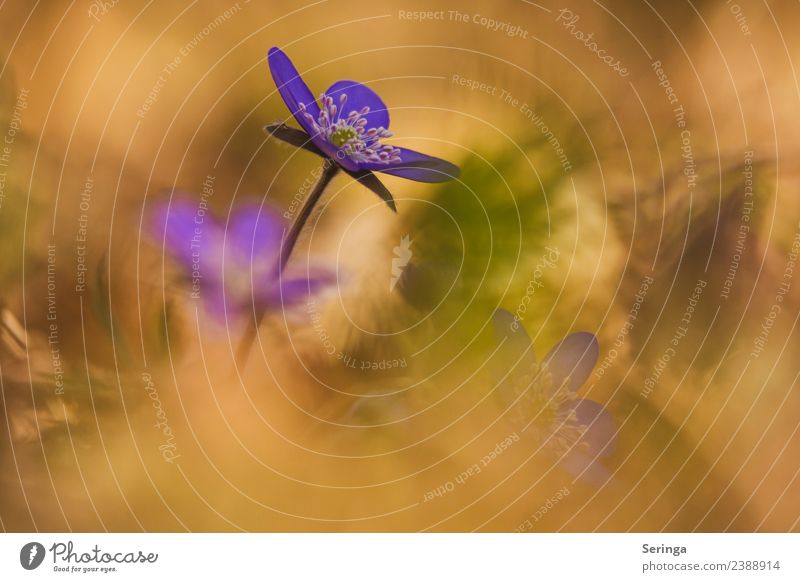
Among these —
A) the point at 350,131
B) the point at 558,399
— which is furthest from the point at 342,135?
the point at 558,399

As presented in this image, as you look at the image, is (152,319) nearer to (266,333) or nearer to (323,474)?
(266,333)

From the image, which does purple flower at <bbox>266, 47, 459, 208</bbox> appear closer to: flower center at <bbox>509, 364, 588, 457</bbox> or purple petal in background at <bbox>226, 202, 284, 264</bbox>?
purple petal in background at <bbox>226, 202, 284, 264</bbox>

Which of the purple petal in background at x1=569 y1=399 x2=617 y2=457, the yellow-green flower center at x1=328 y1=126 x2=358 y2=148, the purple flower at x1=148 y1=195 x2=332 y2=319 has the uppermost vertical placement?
the yellow-green flower center at x1=328 y1=126 x2=358 y2=148

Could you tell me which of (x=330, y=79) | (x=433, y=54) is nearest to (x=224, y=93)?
(x=330, y=79)

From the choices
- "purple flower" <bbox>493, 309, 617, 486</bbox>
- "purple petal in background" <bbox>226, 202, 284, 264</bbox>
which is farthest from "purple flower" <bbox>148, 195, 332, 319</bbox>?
"purple flower" <bbox>493, 309, 617, 486</bbox>
